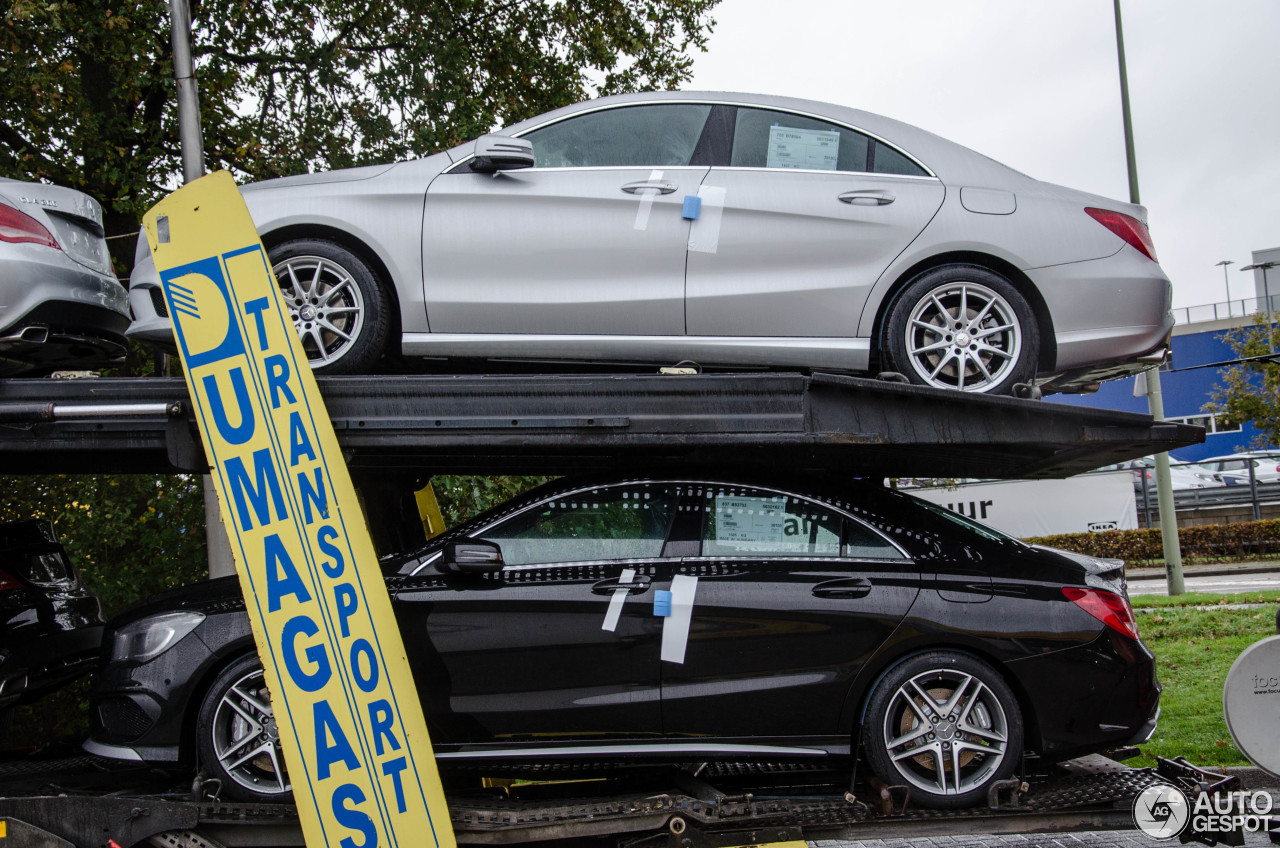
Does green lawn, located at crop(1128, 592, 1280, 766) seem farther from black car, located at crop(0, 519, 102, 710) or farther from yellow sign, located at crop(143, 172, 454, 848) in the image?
black car, located at crop(0, 519, 102, 710)

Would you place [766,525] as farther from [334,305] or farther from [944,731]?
[334,305]

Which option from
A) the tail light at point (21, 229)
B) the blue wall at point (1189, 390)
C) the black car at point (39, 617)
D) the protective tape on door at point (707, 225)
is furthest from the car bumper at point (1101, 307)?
the blue wall at point (1189, 390)

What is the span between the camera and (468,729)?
141 inches

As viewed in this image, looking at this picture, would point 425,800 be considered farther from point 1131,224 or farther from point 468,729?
point 1131,224

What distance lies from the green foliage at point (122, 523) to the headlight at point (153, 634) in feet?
14.8

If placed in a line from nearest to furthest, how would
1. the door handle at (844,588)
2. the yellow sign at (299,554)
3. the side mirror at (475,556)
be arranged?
the yellow sign at (299,554) → the side mirror at (475,556) → the door handle at (844,588)

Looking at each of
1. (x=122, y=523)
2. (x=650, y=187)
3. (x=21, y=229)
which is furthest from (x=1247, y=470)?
(x=21, y=229)

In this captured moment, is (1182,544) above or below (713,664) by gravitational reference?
below

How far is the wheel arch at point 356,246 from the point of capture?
4.07m

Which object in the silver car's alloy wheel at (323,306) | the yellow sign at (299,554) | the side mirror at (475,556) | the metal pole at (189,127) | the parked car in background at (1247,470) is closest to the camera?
the yellow sign at (299,554)

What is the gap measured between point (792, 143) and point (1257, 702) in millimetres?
3013

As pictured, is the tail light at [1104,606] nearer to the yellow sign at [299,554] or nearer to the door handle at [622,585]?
the door handle at [622,585]

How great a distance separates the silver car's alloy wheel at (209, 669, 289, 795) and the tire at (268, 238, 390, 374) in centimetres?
134

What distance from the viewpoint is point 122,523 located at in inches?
303
